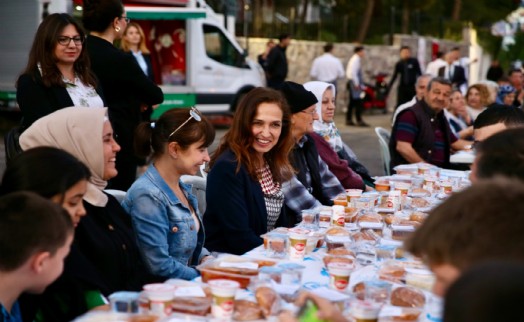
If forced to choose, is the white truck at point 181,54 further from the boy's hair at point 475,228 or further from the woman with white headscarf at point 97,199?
the boy's hair at point 475,228

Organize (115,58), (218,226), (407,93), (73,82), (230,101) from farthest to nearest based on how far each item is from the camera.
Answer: (407,93) < (230,101) < (115,58) < (73,82) < (218,226)

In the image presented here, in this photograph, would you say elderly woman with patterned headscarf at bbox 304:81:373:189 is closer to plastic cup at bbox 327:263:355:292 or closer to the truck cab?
plastic cup at bbox 327:263:355:292

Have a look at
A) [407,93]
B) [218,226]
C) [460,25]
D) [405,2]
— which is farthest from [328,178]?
[460,25]

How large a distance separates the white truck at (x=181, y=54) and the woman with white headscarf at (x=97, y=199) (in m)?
10.9

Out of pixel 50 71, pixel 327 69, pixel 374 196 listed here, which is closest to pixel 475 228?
pixel 374 196

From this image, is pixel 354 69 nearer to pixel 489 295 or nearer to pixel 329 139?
pixel 329 139

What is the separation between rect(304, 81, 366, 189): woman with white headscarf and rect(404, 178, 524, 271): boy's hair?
15.0 feet

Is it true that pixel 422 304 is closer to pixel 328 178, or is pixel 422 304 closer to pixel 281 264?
pixel 281 264

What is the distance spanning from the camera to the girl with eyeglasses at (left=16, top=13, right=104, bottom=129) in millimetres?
5105

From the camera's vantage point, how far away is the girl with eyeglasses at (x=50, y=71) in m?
5.11

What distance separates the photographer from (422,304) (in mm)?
2951

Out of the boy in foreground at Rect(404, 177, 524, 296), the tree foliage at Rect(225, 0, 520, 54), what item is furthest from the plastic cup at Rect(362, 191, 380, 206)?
the tree foliage at Rect(225, 0, 520, 54)

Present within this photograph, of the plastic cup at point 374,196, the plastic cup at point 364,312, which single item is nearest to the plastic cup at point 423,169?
the plastic cup at point 374,196

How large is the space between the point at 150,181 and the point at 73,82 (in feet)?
4.68
